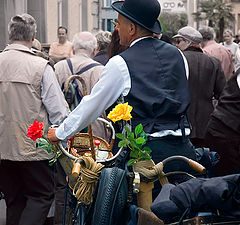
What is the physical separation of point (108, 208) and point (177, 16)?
6127 cm

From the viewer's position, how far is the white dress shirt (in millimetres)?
4164

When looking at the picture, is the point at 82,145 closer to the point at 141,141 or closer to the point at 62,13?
the point at 141,141

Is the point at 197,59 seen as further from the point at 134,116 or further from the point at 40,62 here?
the point at 134,116

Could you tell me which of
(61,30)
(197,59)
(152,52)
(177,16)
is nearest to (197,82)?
(197,59)

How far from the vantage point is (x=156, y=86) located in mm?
4281

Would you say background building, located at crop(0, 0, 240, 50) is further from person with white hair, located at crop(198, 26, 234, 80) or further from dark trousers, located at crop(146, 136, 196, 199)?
dark trousers, located at crop(146, 136, 196, 199)

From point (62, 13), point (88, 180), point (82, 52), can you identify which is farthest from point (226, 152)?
point (62, 13)

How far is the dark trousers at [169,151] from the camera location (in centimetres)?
418

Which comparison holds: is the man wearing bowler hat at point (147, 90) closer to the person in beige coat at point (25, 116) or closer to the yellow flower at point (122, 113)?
the yellow flower at point (122, 113)

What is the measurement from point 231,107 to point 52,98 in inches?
61.0

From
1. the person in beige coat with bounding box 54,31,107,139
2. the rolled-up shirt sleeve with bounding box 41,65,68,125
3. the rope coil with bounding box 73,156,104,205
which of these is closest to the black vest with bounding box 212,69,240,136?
the rolled-up shirt sleeve with bounding box 41,65,68,125

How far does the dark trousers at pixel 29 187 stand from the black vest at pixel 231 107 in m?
1.65

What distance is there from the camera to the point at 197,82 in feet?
25.1

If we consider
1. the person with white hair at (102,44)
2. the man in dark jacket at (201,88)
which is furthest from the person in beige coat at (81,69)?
the man in dark jacket at (201,88)
